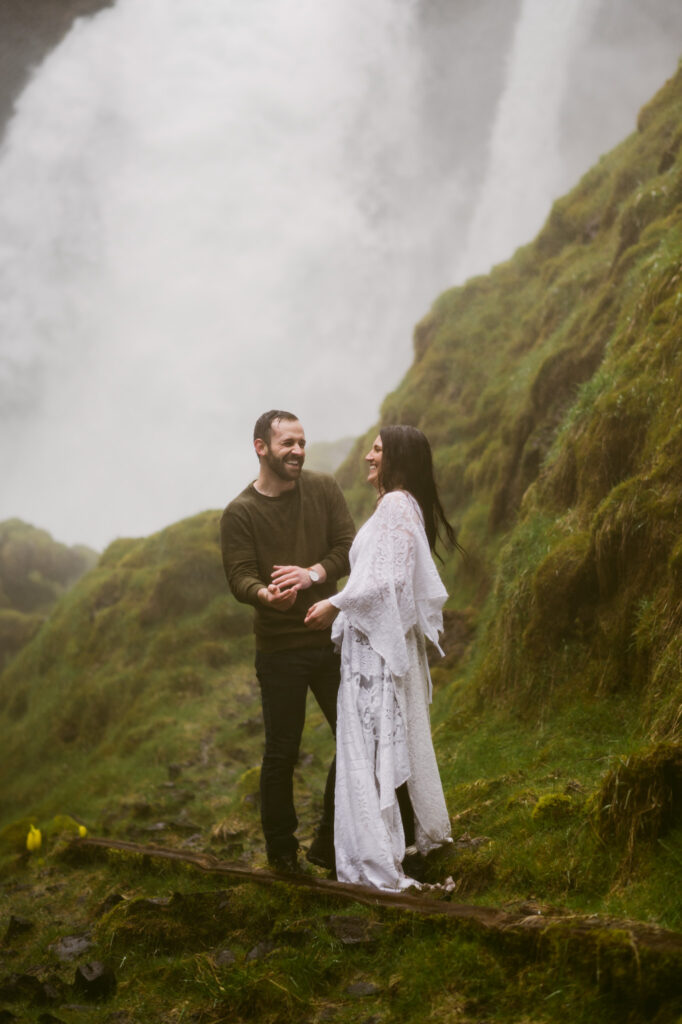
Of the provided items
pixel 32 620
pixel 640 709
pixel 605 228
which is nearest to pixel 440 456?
pixel 605 228

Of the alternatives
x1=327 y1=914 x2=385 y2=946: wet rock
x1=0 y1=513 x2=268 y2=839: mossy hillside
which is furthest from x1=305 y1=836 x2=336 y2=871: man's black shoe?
x1=0 y1=513 x2=268 y2=839: mossy hillside

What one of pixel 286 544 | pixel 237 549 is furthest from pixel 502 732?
pixel 237 549

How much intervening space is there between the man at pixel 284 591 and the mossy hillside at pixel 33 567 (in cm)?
3237

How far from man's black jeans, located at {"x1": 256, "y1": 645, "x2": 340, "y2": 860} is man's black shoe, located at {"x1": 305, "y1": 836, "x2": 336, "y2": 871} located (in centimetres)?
6

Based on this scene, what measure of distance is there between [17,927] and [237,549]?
13.5 ft

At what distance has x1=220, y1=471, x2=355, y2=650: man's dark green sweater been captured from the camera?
5723 mm

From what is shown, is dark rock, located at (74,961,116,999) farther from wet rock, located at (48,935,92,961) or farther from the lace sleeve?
the lace sleeve

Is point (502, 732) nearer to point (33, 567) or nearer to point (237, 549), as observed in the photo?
point (237, 549)

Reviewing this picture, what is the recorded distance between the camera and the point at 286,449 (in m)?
5.80

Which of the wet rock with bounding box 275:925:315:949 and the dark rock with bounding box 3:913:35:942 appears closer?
the wet rock with bounding box 275:925:315:949

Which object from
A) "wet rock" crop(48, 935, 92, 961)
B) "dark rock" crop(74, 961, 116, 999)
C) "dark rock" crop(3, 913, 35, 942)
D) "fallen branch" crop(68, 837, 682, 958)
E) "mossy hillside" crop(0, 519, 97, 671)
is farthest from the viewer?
"mossy hillside" crop(0, 519, 97, 671)

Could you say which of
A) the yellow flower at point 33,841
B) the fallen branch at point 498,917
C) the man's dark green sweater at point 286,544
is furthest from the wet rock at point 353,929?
the yellow flower at point 33,841

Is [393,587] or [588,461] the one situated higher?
[588,461]

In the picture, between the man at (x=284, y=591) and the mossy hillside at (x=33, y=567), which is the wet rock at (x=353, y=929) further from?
the mossy hillside at (x=33, y=567)
